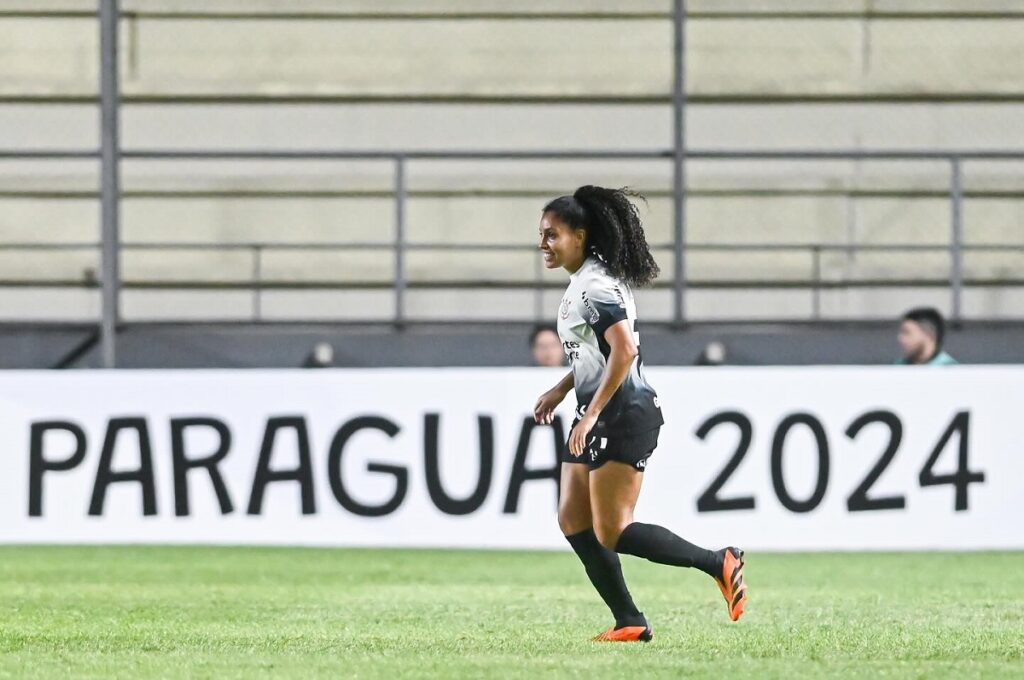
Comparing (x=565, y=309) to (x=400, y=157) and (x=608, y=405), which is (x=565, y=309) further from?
(x=400, y=157)

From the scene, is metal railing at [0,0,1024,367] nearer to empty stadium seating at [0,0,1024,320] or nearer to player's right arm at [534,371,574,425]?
empty stadium seating at [0,0,1024,320]

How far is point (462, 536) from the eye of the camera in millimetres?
10852

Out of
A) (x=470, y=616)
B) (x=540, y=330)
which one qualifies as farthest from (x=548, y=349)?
(x=470, y=616)

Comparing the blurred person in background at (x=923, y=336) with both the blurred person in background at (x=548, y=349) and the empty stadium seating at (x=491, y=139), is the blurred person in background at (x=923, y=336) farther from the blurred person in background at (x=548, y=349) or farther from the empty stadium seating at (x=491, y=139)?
the empty stadium seating at (x=491, y=139)

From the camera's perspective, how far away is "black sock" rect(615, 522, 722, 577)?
6.47 metres

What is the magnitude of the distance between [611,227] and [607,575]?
1.19 meters

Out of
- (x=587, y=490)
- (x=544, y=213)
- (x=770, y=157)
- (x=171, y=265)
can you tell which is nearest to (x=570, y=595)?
(x=587, y=490)

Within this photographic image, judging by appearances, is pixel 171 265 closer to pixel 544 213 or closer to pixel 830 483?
pixel 830 483

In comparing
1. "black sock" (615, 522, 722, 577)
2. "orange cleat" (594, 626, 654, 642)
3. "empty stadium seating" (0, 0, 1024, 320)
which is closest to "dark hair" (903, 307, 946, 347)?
"empty stadium seating" (0, 0, 1024, 320)

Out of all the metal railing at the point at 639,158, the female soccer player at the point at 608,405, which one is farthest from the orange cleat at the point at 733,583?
the metal railing at the point at 639,158

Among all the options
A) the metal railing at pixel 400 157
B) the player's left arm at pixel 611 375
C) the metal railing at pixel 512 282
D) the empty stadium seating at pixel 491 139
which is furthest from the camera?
the empty stadium seating at pixel 491 139

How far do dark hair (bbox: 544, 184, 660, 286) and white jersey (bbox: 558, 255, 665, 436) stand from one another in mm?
43

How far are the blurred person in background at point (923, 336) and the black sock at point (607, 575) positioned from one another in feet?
19.9

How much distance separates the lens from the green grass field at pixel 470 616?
588 centimetres
